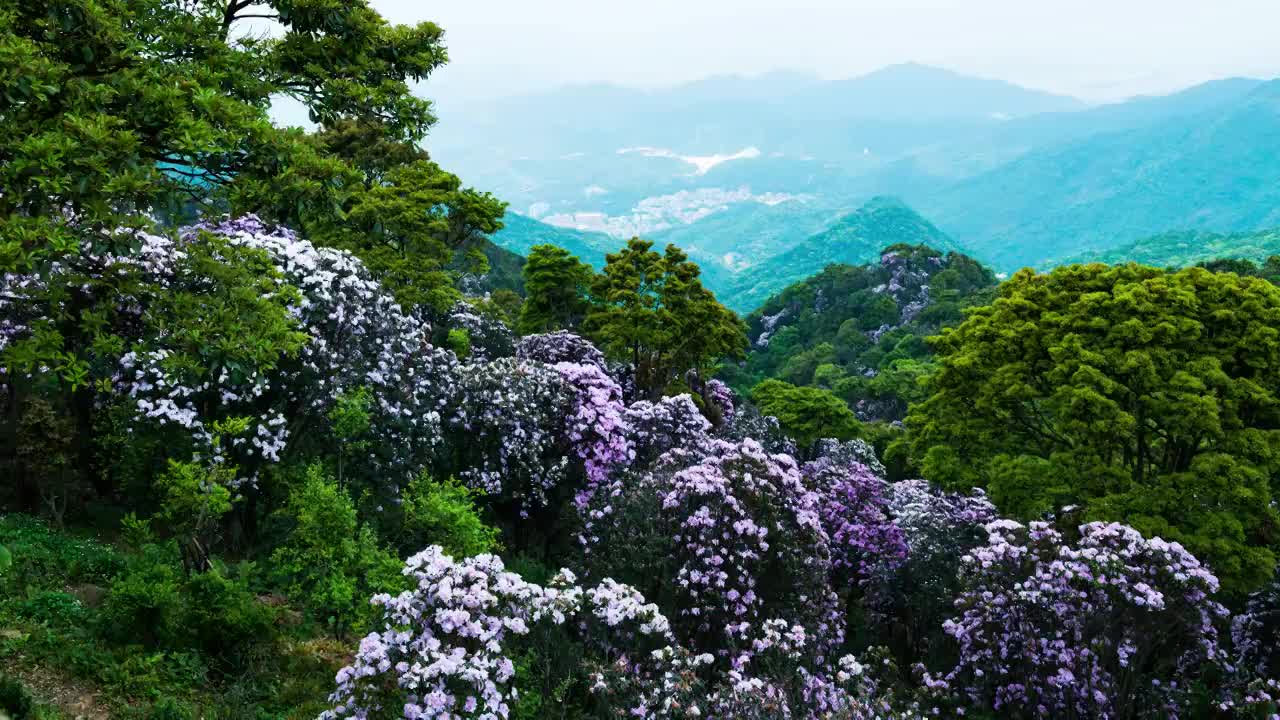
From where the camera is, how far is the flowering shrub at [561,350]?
98.3 feet

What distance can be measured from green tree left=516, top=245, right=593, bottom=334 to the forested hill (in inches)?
1344

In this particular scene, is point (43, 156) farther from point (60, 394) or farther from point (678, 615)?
point (678, 615)

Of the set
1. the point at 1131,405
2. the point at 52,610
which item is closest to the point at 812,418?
the point at 1131,405

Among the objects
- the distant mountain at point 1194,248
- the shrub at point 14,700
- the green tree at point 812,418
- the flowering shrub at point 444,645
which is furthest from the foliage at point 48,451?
the distant mountain at point 1194,248

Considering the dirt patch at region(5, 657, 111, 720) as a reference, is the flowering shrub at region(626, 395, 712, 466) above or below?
below

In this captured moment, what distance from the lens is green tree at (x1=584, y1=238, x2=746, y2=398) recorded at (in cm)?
3278

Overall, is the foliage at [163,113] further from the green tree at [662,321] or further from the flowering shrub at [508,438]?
the green tree at [662,321]

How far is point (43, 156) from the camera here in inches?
295

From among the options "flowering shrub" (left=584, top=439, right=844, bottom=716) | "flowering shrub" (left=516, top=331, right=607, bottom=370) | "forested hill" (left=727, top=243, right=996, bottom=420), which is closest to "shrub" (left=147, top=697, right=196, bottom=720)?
"flowering shrub" (left=584, top=439, right=844, bottom=716)

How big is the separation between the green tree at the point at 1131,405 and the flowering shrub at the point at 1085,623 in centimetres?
229

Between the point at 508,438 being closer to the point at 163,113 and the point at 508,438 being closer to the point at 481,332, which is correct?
the point at 163,113

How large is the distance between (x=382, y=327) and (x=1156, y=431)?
17218 millimetres

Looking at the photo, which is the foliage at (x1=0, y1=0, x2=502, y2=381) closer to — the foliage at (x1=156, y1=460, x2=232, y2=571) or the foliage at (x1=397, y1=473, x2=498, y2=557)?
the foliage at (x1=156, y1=460, x2=232, y2=571)

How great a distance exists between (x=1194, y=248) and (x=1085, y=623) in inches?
7725
